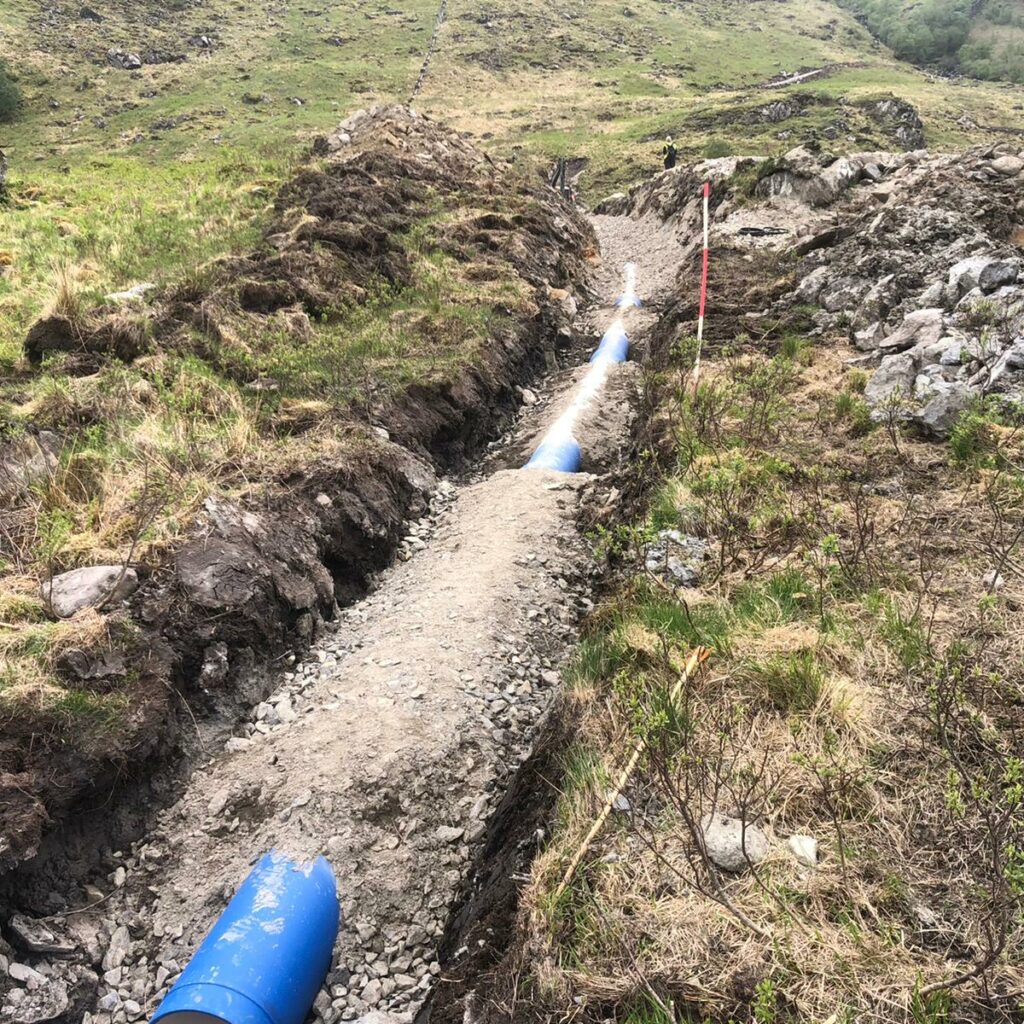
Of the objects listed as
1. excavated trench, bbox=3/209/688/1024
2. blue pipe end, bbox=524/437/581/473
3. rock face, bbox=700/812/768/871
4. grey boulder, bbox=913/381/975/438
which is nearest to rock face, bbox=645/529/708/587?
excavated trench, bbox=3/209/688/1024

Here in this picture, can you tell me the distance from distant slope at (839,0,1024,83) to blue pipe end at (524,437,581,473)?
374 feet

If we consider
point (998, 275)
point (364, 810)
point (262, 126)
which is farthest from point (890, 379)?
point (262, 126)

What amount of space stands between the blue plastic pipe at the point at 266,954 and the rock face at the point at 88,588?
2555 mm

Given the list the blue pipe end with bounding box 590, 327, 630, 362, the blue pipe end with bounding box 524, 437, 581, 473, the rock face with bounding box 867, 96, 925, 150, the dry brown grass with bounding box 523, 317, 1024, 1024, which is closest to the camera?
the dry brown grass with bounding box 523, 317, 1024, 1024

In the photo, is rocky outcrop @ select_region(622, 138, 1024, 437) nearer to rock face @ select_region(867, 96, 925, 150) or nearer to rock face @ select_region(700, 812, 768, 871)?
rock face @ select_region(700, 812, 768, 871)

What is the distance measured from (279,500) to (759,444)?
554 cm

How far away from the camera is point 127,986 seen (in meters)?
4.10

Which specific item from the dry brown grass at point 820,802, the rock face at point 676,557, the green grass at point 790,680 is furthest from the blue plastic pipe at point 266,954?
the rock face at point 676,557

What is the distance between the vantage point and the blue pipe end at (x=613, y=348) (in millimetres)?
13375

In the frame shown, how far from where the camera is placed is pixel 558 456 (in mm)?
9578

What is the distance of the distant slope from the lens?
9112cm

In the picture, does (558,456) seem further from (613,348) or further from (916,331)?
(916,331)

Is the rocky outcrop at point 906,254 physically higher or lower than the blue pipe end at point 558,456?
higher

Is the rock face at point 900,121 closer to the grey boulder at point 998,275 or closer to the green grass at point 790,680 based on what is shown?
the grey boulder at point 998,275
